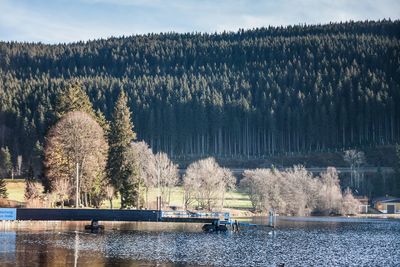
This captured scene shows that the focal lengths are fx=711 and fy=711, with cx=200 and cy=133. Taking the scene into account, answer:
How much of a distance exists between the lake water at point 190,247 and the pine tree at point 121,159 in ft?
39.8

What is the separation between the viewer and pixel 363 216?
486 feet

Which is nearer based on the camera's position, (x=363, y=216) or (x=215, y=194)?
(x=215, y=194)

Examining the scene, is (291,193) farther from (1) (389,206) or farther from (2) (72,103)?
(2) (72,103)

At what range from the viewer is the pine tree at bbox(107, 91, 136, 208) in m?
113

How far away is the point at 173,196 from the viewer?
481 feet

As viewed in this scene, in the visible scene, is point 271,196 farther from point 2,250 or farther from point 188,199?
point 2,250

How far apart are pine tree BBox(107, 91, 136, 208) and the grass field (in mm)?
9676

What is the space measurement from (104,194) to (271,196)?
131 feet

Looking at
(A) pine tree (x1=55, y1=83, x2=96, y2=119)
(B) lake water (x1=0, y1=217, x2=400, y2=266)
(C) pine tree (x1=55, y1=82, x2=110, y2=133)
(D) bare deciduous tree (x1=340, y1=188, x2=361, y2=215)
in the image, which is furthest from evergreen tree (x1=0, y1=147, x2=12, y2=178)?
(D) bare deciduous tree (x1=340, y1=188, x2=361, y2=215)

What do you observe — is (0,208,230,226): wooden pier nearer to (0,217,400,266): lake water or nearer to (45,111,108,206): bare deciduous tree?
(0,217,400,266): lake water

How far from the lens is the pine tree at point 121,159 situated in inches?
4432

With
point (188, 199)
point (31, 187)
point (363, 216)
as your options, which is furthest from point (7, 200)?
point (363, 216)

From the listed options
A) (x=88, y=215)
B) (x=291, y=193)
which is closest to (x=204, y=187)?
(x=291, y=193)

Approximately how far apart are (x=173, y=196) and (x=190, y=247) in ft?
249
